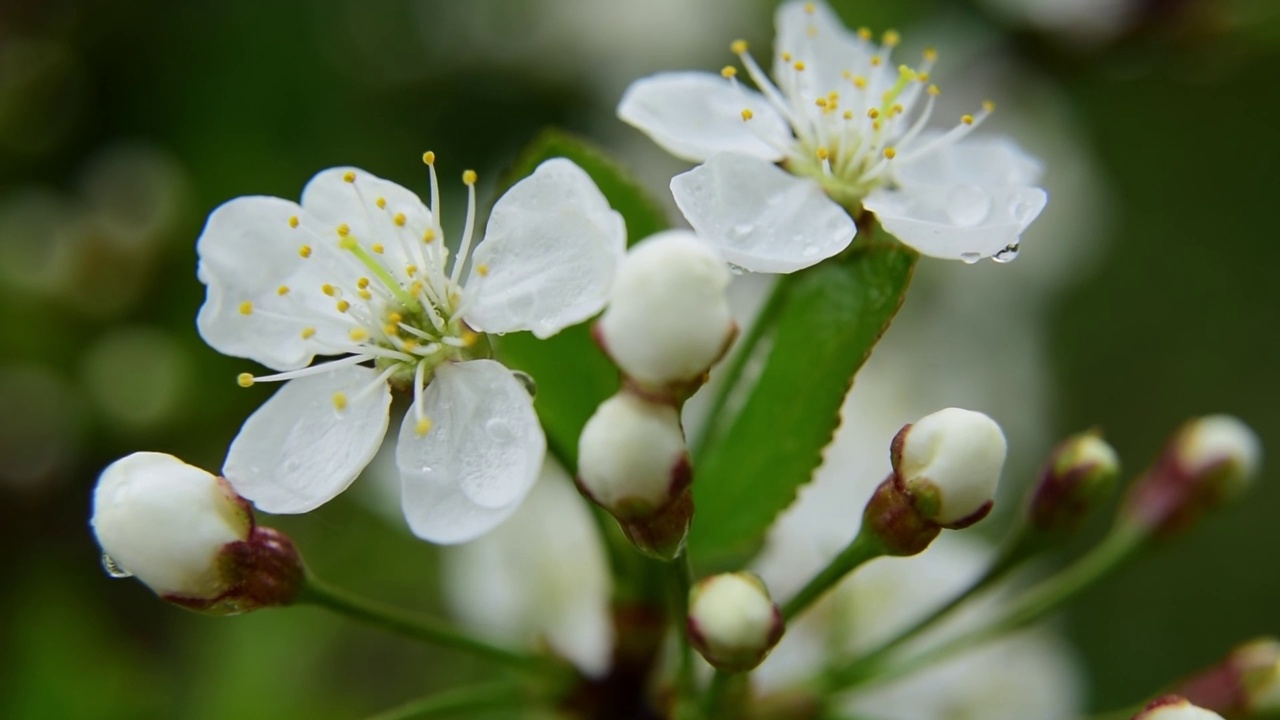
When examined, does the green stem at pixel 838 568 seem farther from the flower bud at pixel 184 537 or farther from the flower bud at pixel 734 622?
the flower bud at pixel 184 537

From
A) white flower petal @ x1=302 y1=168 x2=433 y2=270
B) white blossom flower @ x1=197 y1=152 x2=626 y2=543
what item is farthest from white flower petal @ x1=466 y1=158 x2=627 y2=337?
white flower petal @ x1=302 y1=168 x2=433 y2=270

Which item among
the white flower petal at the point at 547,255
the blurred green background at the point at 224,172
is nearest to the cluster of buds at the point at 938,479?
the white flower petal at the point at 547,255

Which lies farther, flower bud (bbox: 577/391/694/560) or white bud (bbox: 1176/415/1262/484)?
white bud (bbox: 1176/415/1262/484)

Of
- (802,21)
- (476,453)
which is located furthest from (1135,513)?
(476,453)

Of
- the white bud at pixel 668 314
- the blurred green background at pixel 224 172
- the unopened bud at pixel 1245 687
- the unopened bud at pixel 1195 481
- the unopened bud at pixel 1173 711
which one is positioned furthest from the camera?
the blurred green background at pixel 224 172

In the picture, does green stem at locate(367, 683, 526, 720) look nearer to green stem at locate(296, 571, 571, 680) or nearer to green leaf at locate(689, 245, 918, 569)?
green stem at locate(296, 571, 571, 680)

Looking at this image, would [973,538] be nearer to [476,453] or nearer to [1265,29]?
[476,453]
